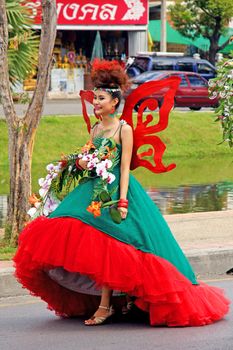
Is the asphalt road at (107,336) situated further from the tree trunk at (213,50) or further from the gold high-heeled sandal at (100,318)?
the tree trunk at (213,50)

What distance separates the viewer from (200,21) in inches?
1874

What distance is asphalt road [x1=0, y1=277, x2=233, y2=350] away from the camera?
276 inches

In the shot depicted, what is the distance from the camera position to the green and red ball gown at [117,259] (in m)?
7.06

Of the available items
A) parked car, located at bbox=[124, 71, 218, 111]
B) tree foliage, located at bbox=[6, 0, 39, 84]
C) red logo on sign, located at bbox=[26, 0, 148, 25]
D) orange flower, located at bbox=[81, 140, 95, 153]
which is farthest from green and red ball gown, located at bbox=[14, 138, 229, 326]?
red logo on sign, located at bbox=[26, 0, 148, 25]

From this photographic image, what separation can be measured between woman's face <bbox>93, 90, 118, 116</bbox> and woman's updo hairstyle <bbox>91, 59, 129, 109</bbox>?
0.03 meters

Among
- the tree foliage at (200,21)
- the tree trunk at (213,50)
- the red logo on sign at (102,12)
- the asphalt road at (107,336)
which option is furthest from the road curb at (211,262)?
the tree trunk at (213,50)

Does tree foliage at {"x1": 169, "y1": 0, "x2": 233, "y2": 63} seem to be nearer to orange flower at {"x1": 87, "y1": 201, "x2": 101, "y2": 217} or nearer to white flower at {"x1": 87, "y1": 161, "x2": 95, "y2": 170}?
white flower at {"x1": 87, "y1": 161, "x2": 95, "y2": 170}

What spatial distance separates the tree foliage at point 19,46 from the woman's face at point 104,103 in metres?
13.4

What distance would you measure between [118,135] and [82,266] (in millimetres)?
1036

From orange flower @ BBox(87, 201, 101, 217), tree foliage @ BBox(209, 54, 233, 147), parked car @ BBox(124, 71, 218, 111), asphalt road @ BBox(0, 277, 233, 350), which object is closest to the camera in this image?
asphalt road @ BBox(0, 277, 233, 350)

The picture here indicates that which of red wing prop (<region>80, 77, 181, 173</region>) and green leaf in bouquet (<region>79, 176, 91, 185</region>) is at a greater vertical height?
red wing prop (<region>80, 77, 181, 173</region>)

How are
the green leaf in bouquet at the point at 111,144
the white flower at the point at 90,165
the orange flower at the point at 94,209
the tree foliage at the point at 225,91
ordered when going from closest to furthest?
the orange flower at the point at 94,209
the white flower at the point at 90,165
the green leaf in bouquet at the point at 111,144
the tree foliage at the point at 225,91

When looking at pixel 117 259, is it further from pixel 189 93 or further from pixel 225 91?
pixel 189 93

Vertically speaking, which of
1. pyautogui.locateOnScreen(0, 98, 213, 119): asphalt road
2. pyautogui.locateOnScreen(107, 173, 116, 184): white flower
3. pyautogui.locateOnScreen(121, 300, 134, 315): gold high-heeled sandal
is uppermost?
pyautogui.locateOnScreen(107, 173, 116, 184): white flower
